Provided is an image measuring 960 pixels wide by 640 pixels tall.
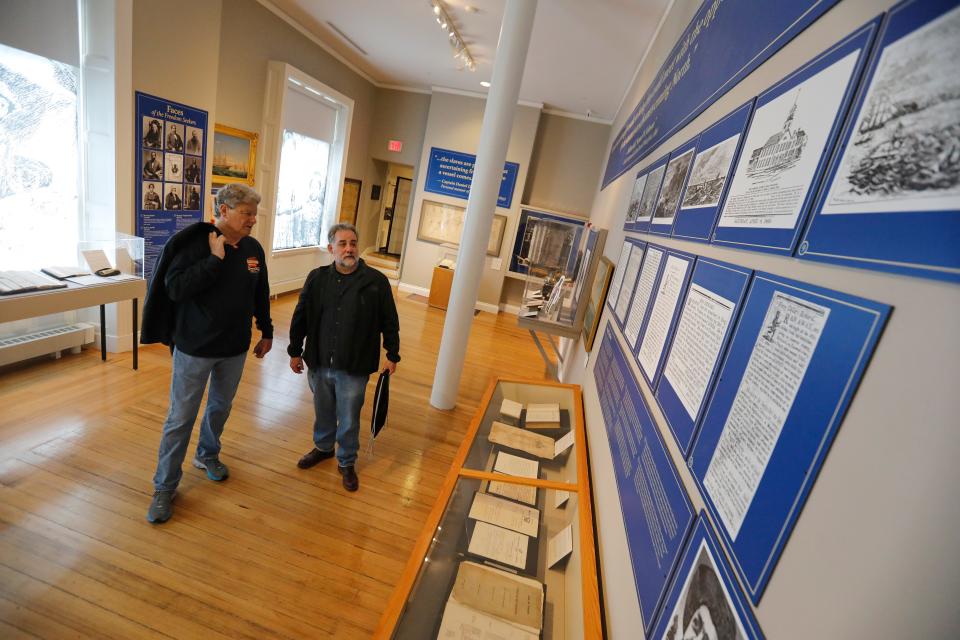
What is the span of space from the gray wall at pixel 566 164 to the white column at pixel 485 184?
15.8 feet

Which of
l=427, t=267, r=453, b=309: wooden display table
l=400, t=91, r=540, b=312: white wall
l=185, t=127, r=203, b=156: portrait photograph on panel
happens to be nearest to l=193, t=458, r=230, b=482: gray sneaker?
l=185, t=127, r=203, b=156: portrait photograph on panel

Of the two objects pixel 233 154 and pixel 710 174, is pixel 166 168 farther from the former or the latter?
pixel 710 174

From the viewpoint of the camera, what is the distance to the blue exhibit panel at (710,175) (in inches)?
46.8

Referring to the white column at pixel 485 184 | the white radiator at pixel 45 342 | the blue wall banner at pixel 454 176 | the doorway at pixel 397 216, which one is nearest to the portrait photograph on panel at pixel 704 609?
the white column at pixel 485 184

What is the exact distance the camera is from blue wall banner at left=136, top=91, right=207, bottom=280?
14.3 feet

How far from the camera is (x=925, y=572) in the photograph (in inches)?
16.4

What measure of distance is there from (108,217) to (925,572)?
5536mm

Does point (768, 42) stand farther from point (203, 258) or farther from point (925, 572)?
point (203, 258)

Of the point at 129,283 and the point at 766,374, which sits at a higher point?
the point at 766,374

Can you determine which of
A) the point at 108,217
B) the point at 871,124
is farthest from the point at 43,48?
the point at 871,124

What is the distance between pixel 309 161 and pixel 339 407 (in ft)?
19.7

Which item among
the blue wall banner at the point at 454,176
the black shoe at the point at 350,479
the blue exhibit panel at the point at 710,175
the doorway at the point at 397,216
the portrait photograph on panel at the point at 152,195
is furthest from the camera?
the doorway at the point at 397,216

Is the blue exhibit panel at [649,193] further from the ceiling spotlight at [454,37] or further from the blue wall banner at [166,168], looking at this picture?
the blue wall banner at [166,168]

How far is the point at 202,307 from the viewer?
238 centimetres
